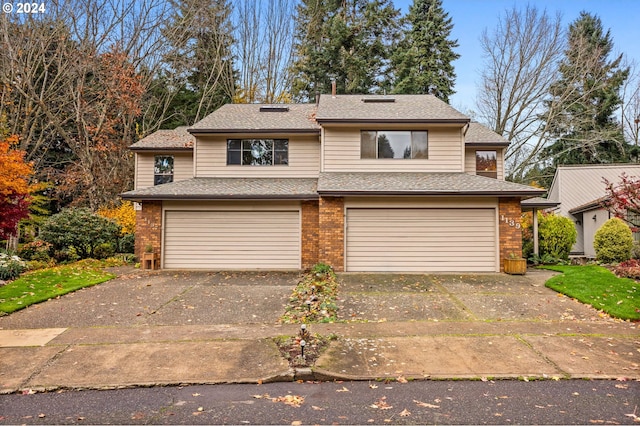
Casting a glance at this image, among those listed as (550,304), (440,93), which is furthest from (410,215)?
(440,93)

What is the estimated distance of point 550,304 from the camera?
24.6 ft

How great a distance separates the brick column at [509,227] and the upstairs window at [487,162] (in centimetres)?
395

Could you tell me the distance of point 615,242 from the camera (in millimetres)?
13773

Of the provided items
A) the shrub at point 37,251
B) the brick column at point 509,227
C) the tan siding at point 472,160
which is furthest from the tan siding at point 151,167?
the brick column at point 509,227

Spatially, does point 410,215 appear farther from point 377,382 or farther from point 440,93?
point 440,93

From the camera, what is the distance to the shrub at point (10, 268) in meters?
10.2

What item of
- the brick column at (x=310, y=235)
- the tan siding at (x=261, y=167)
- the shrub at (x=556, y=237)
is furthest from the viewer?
the shrub at (x=556, y=237)

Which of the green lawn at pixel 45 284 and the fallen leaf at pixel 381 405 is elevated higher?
the green lawn at pixel 45 284

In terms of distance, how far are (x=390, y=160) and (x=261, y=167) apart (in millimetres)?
4712

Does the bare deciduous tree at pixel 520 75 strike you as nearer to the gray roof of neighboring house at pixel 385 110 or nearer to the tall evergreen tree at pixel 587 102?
the tall evergreen tree at pixel 587 102

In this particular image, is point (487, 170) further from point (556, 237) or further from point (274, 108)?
point (274, 108)

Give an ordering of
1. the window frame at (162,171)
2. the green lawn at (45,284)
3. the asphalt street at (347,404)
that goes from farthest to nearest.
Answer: the window frame at (162,171)
the green lawn at (45,284)
the asphalt street at (347,404)

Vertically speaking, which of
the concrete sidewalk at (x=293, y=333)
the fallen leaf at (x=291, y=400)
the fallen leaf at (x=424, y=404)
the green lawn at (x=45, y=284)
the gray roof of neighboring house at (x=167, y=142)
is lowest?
the fallen leaf at (x=291, y=400)

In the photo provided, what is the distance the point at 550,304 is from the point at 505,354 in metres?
3.38
